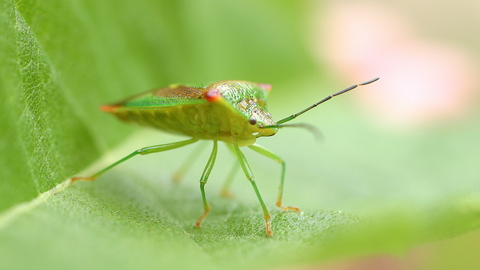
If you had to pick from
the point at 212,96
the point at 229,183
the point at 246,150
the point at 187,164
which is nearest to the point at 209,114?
the point at 212,96

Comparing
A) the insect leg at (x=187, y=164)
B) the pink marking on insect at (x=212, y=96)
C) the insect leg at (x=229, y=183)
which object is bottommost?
the insect leg at (x=229, y=183)

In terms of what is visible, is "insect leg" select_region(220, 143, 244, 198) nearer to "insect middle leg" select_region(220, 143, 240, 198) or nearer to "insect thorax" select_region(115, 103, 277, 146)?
"insect middle leg" select_region(220, 143, 240, 198)

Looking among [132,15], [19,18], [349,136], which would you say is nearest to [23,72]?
[19,18]

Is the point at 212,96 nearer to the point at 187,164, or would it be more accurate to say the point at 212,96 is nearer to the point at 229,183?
the point at 229,183

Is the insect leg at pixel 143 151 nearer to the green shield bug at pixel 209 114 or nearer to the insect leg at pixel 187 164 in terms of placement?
the green shield bug at pixel 209 114

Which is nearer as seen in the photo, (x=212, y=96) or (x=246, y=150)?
(x=212, y=96)

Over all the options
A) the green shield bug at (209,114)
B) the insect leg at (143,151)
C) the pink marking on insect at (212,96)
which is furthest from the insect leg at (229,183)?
the pink marking on insect at (212,96)

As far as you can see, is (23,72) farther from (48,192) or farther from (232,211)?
(232,211)
